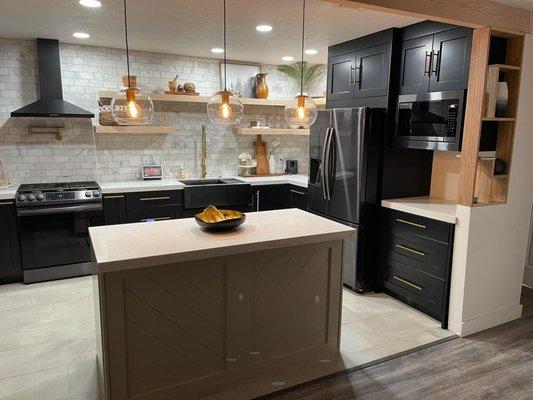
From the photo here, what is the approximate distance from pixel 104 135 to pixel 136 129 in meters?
0.40

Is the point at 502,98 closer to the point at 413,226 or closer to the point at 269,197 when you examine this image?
the point at 413,226

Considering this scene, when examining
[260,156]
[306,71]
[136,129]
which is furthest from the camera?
[260,156]

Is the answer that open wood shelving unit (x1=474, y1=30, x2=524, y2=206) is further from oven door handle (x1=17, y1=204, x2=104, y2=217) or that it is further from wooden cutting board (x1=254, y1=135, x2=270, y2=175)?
oven door handle (x1=17, y1=204, x2=104, y2=217)

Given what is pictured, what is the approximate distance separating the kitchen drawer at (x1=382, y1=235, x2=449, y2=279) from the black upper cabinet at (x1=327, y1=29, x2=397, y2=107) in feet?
4.12

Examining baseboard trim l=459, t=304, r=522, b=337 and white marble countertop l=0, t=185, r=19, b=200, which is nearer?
baseboard trim l=459, t=304, r=522, b=337

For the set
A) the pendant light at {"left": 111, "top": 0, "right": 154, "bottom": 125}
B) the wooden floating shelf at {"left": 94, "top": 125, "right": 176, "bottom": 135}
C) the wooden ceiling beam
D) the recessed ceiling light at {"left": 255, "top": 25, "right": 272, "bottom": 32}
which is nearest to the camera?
the wooden ceiling beam

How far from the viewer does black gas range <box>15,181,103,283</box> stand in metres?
3.93

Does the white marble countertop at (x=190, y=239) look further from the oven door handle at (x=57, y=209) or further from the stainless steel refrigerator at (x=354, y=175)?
the oven door handle at (x=57, y=209)

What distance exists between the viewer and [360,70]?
3977mm

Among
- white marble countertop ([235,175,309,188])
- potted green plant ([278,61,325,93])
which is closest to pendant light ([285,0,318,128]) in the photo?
white marble countertop ([235,175,309,188])

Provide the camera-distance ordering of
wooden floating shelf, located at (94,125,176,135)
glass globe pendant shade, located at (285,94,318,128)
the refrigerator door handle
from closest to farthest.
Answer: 1. glass globe pendant shade, located at (285,94,318,128)
2. the refrigerator door handle
3. wooden floating shelf, located at (94,125,176,135)

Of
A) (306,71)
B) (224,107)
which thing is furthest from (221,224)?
(306,71)

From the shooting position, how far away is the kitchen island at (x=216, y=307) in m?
2.13

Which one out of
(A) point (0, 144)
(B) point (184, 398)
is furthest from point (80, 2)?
(B) point (184, 398)
